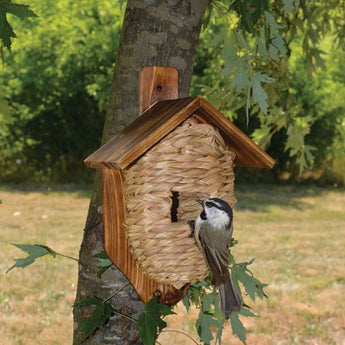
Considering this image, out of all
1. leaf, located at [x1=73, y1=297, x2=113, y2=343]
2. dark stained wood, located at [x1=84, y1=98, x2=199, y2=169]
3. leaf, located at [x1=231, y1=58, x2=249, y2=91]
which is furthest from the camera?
leaf, located at [x1=231, y1=58, x2=249, y2=91]

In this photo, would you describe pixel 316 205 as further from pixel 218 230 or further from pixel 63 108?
pixel 218 230

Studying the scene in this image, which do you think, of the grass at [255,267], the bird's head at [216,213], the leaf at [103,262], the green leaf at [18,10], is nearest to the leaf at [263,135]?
the grass at [255,267]

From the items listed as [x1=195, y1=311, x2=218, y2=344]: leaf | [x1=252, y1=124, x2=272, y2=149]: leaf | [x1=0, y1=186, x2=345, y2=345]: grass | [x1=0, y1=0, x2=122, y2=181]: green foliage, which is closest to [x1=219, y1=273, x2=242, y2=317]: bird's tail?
[x1=195, y1=311, x2=218, y2=344]: leaf

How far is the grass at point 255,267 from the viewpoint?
5.59 meters

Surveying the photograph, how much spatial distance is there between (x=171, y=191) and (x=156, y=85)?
19.5 inches

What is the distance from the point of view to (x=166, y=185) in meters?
2.19

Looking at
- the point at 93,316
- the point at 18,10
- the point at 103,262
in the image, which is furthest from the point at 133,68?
the point at 93,316

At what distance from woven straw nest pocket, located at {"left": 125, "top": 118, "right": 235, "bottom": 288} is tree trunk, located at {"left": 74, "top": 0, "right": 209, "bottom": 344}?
0.49 meters

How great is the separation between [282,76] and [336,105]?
1047 centimetres

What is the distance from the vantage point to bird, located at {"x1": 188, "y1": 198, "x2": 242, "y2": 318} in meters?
2.07

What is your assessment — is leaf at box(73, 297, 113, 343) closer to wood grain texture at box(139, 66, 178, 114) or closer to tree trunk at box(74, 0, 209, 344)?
tree trunk at box(74, 0, 209, 344)

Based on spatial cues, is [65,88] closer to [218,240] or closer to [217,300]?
[217,300]

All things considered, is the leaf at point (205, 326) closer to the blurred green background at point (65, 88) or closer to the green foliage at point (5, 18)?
the green foliage at point (5, 18)

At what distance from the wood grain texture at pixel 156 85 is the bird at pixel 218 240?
0.54 metres
